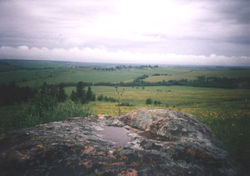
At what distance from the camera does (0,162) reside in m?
2.54

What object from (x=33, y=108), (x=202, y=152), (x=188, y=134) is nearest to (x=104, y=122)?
(x=188, y=134)

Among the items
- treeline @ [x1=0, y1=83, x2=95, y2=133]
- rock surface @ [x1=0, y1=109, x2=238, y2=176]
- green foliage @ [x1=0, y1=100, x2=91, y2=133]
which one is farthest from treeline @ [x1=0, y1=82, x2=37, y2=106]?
rock surface @ [x1=0, y1=109, x2=238, y2=176]

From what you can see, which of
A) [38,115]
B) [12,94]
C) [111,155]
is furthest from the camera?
[12,94]

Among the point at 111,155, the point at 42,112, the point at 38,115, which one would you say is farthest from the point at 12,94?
the point at 111,155

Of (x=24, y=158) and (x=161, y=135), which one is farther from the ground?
(x=24, y=158)

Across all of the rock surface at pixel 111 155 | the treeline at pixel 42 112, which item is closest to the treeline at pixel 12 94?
the treeline at pixel 42 112

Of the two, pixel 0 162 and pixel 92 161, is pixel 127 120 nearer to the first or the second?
pixel 92 161

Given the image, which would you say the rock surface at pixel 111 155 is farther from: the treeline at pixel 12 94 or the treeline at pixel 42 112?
the treeline at pixel 12 94

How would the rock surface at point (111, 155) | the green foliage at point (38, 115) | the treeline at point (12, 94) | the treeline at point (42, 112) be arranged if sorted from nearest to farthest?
the rock surface at point (111, 155) → the green foliage at point (38, 115) → the treeline at point (42, 112) → the treeline at point (12, 94)

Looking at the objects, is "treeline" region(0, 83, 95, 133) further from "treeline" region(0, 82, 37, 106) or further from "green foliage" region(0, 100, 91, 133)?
"treeline" region(0, 82, 37, 106)

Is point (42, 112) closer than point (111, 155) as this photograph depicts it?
No

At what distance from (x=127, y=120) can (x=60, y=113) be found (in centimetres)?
421

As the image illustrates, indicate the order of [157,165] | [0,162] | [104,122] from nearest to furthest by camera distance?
[0,162] < [157,165] < [104,122]

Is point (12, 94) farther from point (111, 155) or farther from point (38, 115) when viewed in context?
point (111, 155)
